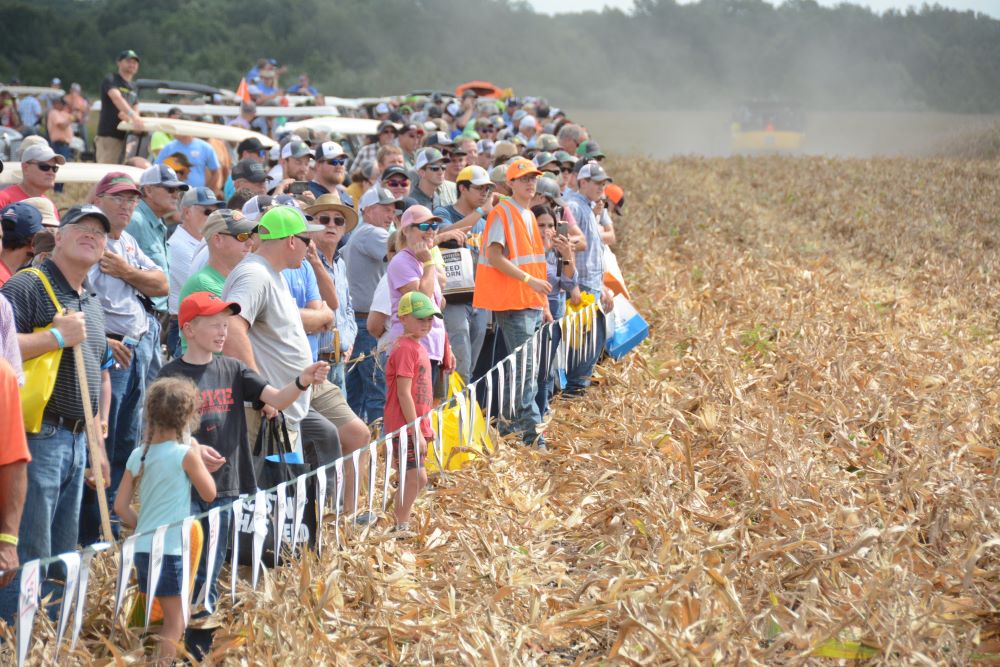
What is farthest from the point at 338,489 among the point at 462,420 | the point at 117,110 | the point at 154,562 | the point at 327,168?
the point at 117,110

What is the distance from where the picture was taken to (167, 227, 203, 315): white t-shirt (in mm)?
7352

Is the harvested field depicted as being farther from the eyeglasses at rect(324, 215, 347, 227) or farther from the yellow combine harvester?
the yellow combine harvester

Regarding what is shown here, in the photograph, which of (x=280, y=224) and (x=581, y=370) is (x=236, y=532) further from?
(x=581, y=370)

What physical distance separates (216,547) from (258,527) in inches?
10.4

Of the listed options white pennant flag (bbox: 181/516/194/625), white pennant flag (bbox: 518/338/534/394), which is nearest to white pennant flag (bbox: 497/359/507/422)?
white pennant flag (bbox: 518/338/534/394)

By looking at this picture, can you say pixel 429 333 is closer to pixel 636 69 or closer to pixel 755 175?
pixel 755 175

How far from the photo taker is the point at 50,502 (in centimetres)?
526

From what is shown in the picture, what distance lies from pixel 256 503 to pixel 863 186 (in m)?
22.4

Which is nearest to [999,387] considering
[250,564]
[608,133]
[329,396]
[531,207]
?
[531,207]

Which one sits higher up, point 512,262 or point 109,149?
point 512,262

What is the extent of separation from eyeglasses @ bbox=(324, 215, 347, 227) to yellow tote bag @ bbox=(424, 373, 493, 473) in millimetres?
1241

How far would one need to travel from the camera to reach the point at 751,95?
8031 centimetres

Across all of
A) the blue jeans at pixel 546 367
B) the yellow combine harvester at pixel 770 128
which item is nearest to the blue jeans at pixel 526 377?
the blue jeans at pixel 546 367

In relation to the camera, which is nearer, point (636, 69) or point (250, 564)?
point (250, 564)
